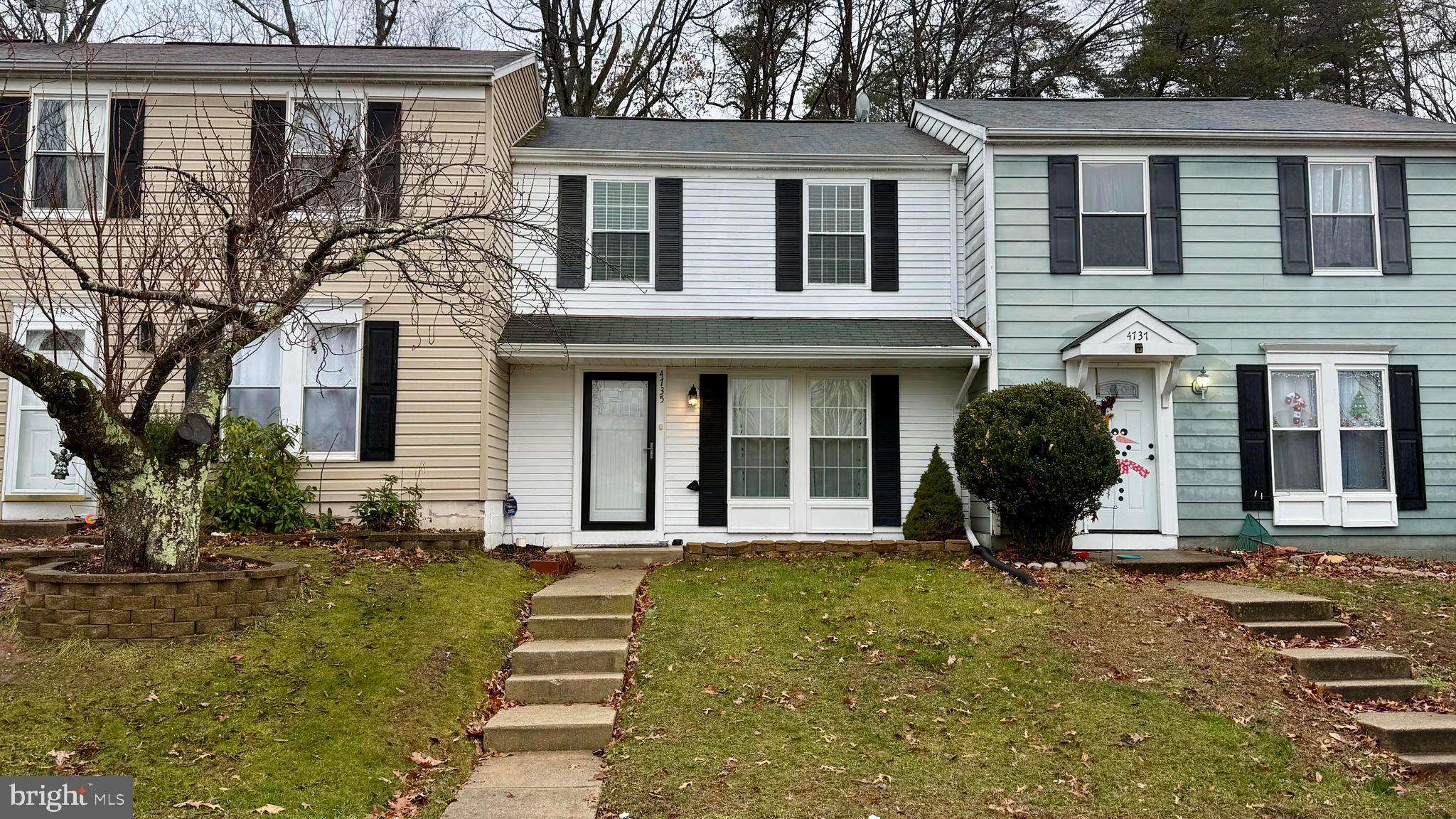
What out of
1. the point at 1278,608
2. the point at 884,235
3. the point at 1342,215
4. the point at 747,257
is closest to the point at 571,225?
the point at 747,257

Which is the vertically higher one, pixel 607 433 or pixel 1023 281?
pixel 1023 281

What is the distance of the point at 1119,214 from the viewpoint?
10.6 meters

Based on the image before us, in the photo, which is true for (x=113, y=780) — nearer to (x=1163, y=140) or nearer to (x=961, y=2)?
(x=1163, y=140)

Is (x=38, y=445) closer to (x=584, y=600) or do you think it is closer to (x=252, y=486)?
(x=252, y=486)

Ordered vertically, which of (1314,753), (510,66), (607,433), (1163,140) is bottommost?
(1314,753)

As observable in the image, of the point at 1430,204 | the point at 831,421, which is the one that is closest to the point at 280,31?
the point at 831,421

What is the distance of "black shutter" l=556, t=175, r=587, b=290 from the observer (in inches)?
436

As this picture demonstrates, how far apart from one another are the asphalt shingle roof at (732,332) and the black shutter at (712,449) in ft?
2.31

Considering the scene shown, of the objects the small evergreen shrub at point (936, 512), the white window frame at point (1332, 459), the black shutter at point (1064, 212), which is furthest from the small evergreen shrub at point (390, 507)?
the white window frame at point (1332, 459)

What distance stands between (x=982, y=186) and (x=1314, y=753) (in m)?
7.10

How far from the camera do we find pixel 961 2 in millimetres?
20781

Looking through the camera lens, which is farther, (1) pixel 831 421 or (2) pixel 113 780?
(1) pixel 831 421

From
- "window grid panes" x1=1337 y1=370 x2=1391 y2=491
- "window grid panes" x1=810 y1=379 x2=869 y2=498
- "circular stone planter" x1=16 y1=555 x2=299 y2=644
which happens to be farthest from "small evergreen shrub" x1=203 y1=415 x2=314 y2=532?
"window grid panes" x1=1337 y1=370 x2=1391 y2=491

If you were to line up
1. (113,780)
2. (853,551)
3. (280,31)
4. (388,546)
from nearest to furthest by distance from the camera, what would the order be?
1. (113,780)
2. (388,546)
3. (853,551)
4. (280,31)
